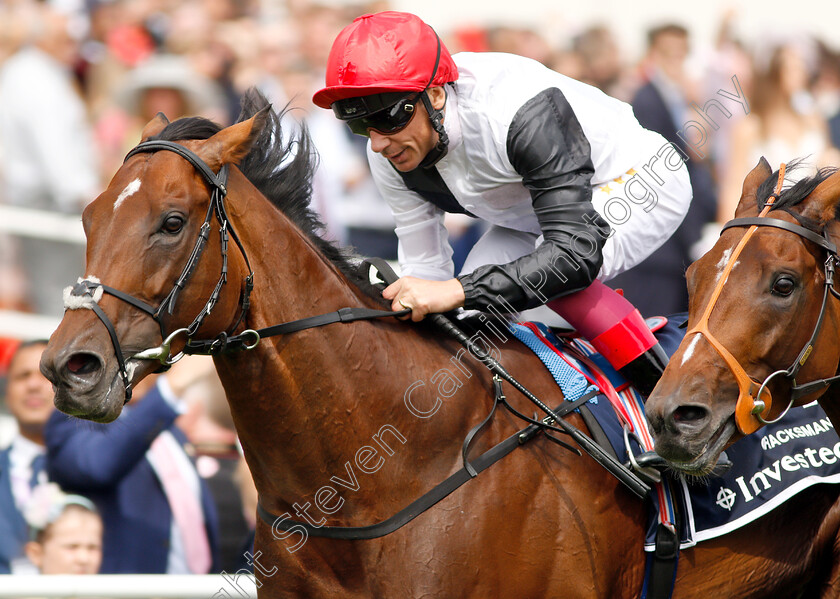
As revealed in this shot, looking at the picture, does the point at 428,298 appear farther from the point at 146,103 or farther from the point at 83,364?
the point at 146,103

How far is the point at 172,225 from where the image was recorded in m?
2.69

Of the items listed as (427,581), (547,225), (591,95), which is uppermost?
(591,95)

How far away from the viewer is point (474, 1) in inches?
409

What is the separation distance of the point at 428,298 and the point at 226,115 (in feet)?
12.8

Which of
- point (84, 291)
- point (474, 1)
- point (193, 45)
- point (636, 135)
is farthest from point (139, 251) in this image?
point (474, 1)

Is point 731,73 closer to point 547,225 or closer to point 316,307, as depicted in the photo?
point 547,225

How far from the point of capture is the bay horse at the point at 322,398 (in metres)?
2.65

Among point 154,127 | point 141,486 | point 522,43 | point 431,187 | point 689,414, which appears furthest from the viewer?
point 522,43

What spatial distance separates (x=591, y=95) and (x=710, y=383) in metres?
1.22

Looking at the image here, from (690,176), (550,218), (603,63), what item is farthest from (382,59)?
(603,63)

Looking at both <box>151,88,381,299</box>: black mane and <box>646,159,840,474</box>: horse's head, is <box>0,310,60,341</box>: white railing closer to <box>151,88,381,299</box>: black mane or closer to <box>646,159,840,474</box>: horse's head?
<box>151,88,381,299</box>: black mane

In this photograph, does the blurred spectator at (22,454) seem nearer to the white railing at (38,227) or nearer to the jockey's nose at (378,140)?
the white railing at (38,227)

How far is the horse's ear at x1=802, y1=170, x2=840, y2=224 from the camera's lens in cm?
287

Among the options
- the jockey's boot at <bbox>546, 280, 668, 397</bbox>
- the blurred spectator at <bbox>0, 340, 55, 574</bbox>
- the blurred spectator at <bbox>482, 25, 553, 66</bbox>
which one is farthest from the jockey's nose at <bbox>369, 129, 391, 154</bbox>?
the blurred spectator at <bbox>482, 25, 553, 66</bbox>
